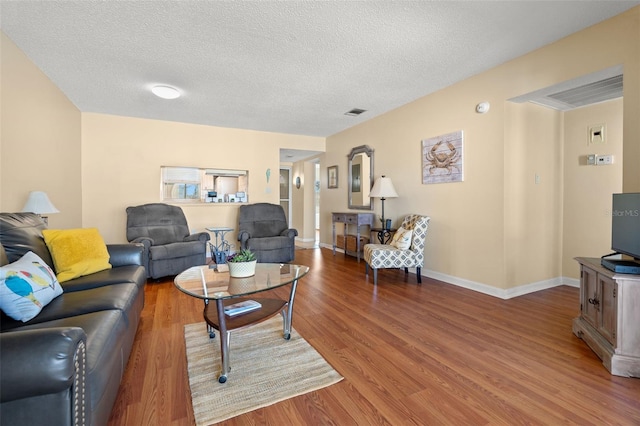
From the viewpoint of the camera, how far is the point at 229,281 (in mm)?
2039

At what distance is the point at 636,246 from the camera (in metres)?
1.81

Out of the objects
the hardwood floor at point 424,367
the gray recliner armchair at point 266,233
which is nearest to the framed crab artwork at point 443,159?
the hardwood floor at point 424,367

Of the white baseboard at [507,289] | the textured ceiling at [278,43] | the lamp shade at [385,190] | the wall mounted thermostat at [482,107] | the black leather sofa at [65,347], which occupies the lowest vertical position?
the white baseboard at [507,289]

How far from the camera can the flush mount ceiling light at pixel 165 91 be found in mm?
3418

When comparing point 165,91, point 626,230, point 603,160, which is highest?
point 165,91

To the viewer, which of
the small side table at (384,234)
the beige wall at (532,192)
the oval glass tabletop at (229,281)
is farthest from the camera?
the small side table at (384,234)

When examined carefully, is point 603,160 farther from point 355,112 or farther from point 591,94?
point 355,112

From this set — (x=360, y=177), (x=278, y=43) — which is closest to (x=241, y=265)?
(x=278, y=43)

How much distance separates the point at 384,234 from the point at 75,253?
11.8 feet

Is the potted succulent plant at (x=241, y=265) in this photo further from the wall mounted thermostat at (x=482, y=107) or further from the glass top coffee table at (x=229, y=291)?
the wall mounted thermostat at (x=482, y=107)

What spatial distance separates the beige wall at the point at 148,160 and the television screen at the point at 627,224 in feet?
16.1

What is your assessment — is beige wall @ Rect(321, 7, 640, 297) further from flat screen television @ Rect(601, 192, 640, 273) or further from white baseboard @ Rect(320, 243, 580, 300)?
flat screen television @ Rect(601, 192, 640, 273)

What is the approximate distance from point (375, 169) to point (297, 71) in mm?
2277

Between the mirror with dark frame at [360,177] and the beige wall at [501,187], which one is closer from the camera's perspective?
the beige wall at [501,187]
